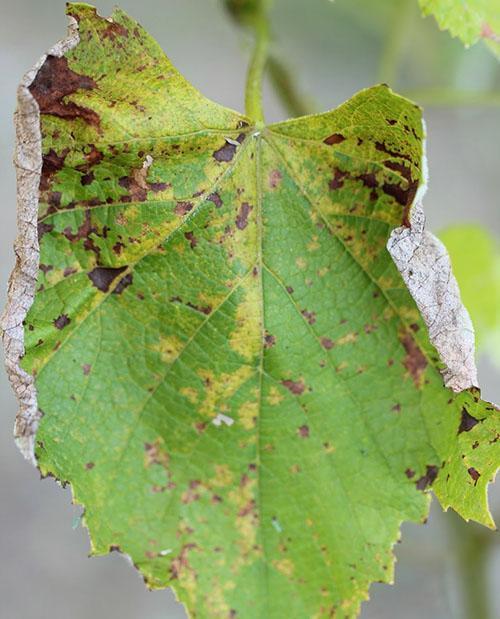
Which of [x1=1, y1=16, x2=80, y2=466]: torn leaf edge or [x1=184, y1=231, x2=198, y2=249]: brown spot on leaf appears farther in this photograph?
[x1=184, y1=231, x2=198, y2=249]: brown spot on leaf

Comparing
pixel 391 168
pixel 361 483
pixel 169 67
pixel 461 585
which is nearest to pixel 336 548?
pixel 361 483

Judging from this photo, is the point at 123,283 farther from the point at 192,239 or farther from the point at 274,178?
the point at 274,178

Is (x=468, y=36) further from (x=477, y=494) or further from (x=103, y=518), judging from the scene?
(x=103, y=518)

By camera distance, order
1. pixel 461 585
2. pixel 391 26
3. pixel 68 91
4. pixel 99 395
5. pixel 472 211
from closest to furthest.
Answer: pixel 68 91 → pixel 99 395 → pixel 391 26 → pixel 461 585 → pixel 472 211

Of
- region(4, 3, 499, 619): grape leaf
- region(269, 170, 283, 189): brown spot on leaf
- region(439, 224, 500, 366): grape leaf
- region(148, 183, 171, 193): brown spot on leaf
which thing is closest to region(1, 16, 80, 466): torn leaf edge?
region(4, 3, 499, 619): grape leaf

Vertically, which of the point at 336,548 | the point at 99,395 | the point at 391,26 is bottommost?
the point at 336,548

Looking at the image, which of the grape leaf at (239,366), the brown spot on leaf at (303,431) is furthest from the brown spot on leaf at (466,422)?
the brown spot on leaf at (303,431)

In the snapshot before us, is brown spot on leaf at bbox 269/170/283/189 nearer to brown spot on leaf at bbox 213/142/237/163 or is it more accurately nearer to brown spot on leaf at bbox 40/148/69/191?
brown spot on leaf at bbox 213/142/237/163
